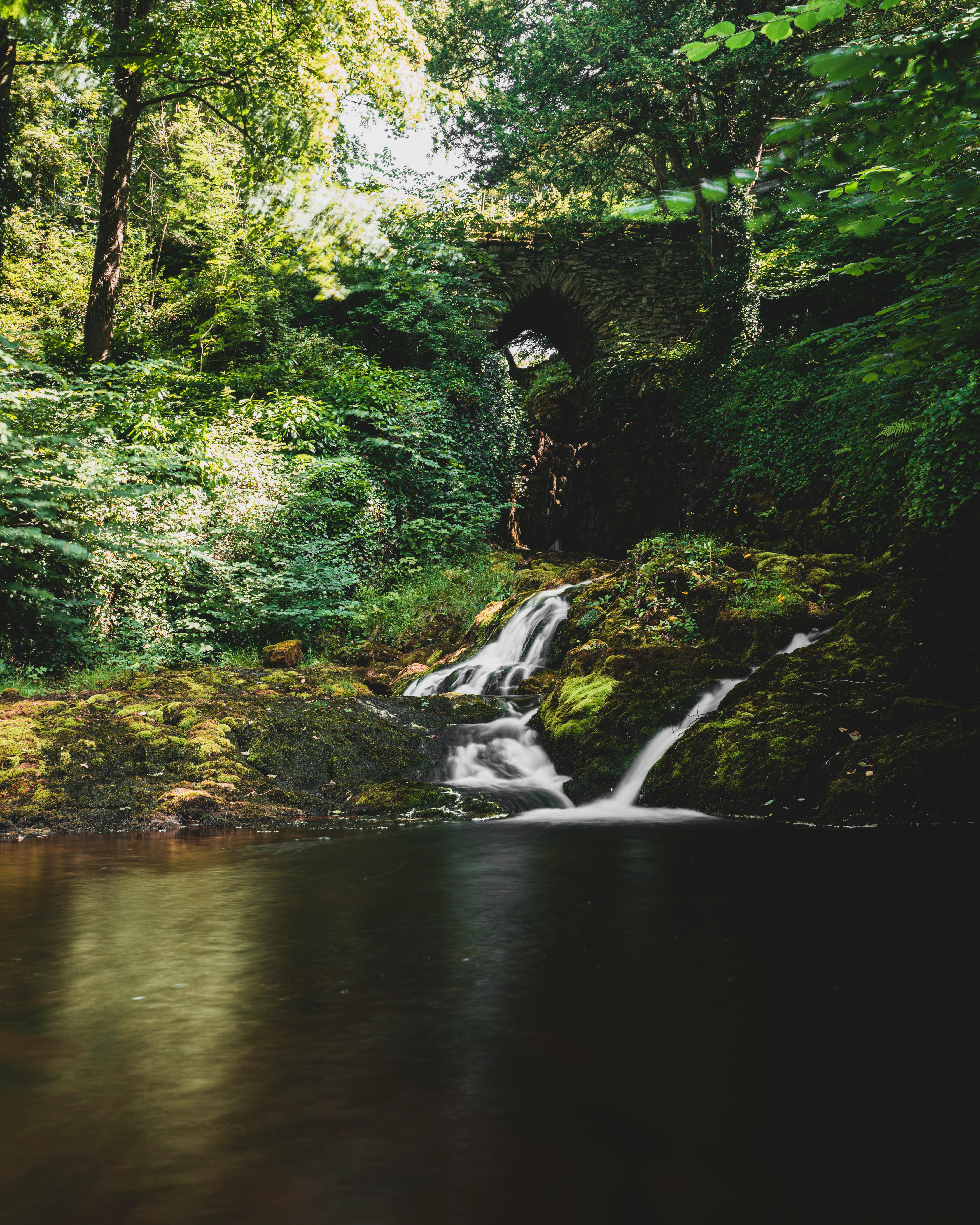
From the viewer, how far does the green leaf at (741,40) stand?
2760 millimetres

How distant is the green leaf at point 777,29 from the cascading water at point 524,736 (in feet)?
17.1

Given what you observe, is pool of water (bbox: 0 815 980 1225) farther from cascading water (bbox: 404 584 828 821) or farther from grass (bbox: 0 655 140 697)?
grass (bbox: 0 655 140 697)

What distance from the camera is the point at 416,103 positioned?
14766 mm

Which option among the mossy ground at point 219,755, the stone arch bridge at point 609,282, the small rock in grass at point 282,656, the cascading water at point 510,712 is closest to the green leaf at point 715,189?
the mossy ground at point 219,755

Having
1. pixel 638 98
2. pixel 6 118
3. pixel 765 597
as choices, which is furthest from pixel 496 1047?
pixel 638 98

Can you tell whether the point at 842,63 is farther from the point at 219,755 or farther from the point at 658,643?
the point at 219,755

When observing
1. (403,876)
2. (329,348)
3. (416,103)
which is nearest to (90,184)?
(329,348)

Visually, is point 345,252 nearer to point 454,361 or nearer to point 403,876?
point 454,361

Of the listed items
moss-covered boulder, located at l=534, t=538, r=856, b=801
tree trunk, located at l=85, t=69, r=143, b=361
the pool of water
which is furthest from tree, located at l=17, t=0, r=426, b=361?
the pool of water

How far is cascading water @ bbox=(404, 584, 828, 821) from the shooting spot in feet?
24.0

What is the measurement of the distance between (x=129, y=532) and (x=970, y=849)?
9.75 m

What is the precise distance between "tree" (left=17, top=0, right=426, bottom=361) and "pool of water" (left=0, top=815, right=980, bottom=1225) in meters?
13.4

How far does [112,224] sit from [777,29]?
1420 cm

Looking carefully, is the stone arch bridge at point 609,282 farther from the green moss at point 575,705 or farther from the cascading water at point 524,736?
the green moss at point 575,705
